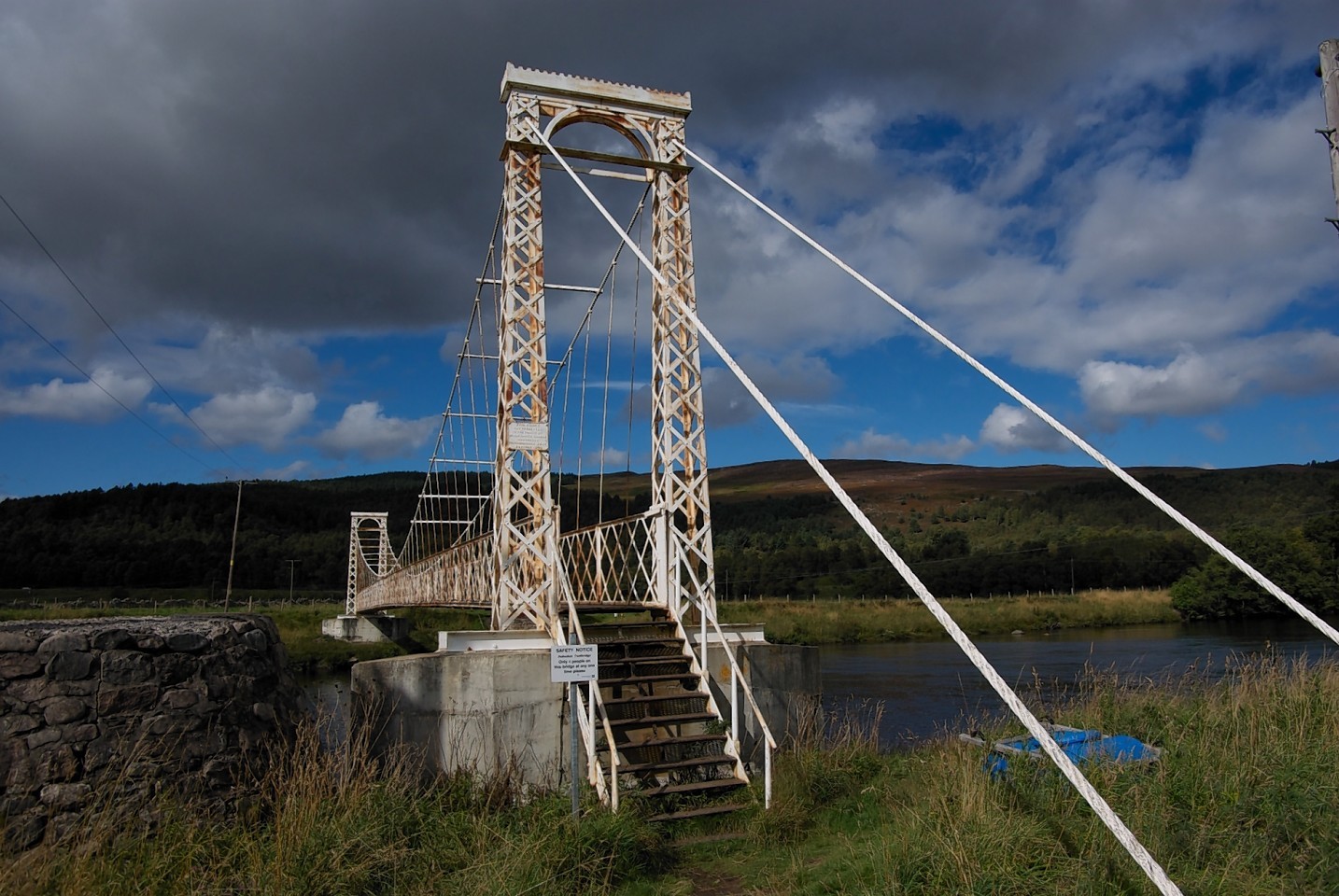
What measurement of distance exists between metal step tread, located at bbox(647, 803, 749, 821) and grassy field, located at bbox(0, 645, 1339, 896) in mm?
75

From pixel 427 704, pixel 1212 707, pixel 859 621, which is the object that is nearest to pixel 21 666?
pixel 427 704

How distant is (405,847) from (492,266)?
9023 millimetres

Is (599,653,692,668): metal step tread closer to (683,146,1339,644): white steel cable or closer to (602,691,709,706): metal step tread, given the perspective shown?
(602,691,709,706): metal step tread

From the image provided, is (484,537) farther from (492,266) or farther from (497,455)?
(492,266)

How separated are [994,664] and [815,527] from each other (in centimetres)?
4549

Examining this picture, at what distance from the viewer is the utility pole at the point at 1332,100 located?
403cm

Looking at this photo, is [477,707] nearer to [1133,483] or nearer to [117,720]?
[117,720]

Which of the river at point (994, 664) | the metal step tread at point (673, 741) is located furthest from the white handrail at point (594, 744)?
the river at point (994, 664)

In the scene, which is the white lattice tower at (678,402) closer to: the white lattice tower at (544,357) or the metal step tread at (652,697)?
the white lattice tower at (544,357)

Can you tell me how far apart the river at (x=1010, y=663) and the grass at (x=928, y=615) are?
4.13 feet

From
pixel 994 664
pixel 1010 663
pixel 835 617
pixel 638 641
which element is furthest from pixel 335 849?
pixel 835 617

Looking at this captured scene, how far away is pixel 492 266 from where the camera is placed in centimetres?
1230

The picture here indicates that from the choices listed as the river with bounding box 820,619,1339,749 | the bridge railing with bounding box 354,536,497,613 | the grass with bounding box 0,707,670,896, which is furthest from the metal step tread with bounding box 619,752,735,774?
the river with bounding box 820,619,1339,749

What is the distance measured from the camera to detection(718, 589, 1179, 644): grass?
3428 cm
